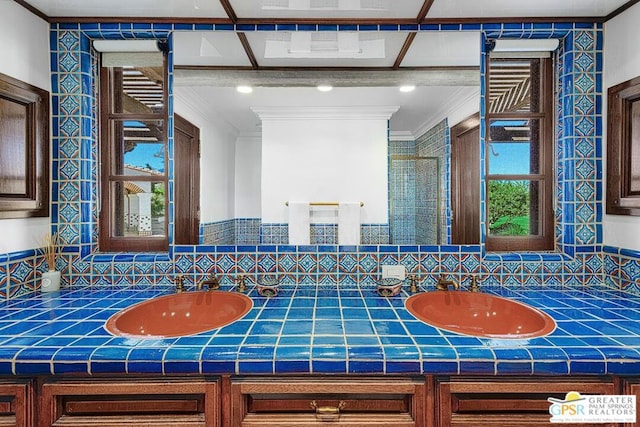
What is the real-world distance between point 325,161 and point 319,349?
84cm

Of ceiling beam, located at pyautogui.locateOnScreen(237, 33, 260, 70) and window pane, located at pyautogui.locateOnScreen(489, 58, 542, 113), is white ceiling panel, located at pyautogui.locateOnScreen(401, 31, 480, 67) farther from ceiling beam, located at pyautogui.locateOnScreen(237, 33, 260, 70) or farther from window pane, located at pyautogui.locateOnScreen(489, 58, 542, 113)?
ceiling beam, located at pyautogui.locateOnScreen(237, 33, 260, 70)

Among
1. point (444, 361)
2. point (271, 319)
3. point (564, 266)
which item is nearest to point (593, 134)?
point (564, 266)

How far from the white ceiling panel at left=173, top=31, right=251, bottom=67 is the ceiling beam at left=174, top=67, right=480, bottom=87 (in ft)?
0.14

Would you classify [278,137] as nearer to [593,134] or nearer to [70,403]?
[70,403]

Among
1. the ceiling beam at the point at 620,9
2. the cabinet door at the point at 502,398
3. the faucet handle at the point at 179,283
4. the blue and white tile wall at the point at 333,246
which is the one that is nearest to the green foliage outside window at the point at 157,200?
the blue and white tile wall at the point at 333,246

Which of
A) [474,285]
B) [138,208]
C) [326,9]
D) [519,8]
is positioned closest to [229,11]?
[326,9]

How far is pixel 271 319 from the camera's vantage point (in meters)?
1.15

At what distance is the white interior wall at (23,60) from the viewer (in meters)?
1.35

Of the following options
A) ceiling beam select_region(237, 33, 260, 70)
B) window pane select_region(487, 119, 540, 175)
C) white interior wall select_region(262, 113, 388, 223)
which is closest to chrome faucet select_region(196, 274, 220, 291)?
white interior wall select_region(262, 113, 388, 223)

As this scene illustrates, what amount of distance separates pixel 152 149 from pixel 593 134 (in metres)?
2.11

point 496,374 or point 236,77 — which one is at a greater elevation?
point 236,77

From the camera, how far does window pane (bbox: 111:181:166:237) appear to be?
160 centimetres

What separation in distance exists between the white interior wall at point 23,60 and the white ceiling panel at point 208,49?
581 millimetres

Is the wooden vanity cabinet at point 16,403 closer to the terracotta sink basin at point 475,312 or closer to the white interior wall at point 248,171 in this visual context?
the white interior wall at point 248,171
